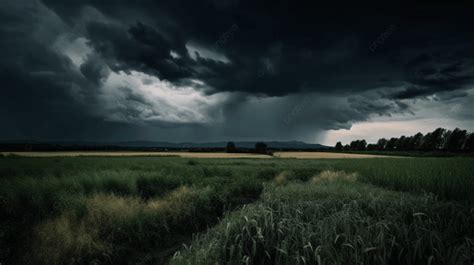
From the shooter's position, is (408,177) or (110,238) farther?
(408,177)

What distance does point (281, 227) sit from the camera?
5488mm

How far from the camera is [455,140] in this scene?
78688mm

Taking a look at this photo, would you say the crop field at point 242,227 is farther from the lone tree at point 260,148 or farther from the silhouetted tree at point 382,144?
the silhouetted tree at point 382,144

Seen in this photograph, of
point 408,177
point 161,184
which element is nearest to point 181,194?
point 161,184

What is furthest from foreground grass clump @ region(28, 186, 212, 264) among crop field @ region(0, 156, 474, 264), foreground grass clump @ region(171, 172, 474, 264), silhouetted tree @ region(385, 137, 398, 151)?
silhouetted tree @ region(385, 137, 398, 151)

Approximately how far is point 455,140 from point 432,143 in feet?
21.2

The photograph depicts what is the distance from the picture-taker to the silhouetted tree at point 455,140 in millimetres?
77044

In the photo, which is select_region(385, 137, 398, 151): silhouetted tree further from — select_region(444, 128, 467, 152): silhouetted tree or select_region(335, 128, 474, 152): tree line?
select_region(444, 128, 467, 152): silhouetted tree

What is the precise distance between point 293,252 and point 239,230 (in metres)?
1.44

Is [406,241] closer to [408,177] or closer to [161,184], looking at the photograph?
[408,177]

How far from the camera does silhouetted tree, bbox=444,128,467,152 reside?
7704 centimetres

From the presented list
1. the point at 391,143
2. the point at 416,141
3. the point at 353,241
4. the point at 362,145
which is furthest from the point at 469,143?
the point at 353,241

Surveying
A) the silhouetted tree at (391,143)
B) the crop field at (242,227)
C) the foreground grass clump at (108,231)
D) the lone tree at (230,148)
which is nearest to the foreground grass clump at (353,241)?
the crop field at (242,227)

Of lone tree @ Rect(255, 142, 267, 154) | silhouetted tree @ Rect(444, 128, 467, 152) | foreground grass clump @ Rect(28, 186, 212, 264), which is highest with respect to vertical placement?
silhouetted tree @ Rect(444, 128, 467, 152)
